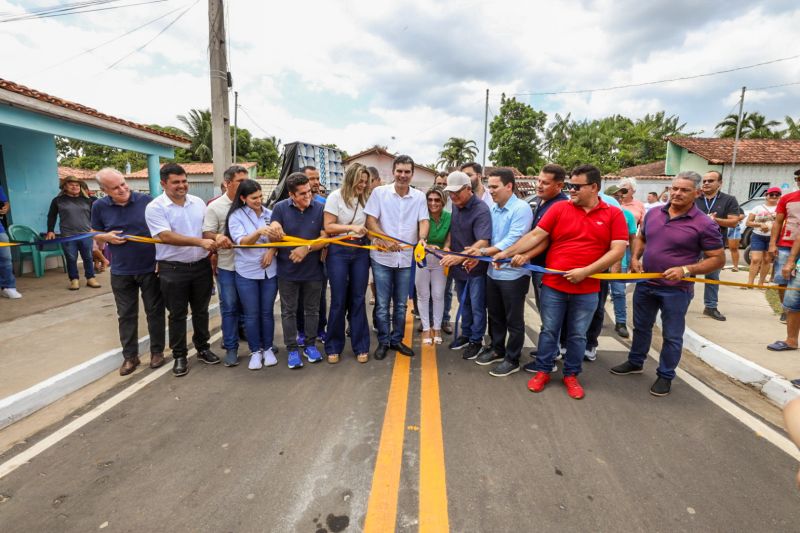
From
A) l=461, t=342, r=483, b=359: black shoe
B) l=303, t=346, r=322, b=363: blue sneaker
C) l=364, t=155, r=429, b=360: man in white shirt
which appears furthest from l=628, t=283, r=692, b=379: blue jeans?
l=303, t=346, r=322, b=363: blue sneaker

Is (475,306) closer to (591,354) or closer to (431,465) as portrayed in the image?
(591,354)

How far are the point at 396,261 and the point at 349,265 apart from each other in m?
0.48

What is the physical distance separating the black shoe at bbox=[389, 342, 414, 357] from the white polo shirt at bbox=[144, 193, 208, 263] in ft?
7.09

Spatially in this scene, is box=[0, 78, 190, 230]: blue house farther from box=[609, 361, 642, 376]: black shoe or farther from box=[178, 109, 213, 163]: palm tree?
box=[178, 109, 213, 163]: palm tree

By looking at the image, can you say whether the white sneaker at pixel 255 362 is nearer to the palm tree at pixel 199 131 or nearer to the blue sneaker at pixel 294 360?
the blue sneaker at pixel 294 360

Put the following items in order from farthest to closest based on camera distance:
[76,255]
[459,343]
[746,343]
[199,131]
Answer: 1. [199,131]
2. [76,255]
3. [746,343]
4. [459,343]

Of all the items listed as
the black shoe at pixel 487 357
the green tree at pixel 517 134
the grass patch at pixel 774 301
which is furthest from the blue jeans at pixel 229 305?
the green tree at pixel 517 134

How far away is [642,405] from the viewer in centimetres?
340

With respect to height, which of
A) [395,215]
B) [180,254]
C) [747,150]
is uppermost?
[747,150]

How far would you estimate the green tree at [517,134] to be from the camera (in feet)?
123

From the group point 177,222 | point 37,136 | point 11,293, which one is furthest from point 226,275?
point 37,136

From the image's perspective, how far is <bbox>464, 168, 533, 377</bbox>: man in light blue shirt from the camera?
155 inches

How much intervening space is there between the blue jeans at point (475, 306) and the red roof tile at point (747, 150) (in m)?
24.8

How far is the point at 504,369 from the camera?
3941 millimetres
